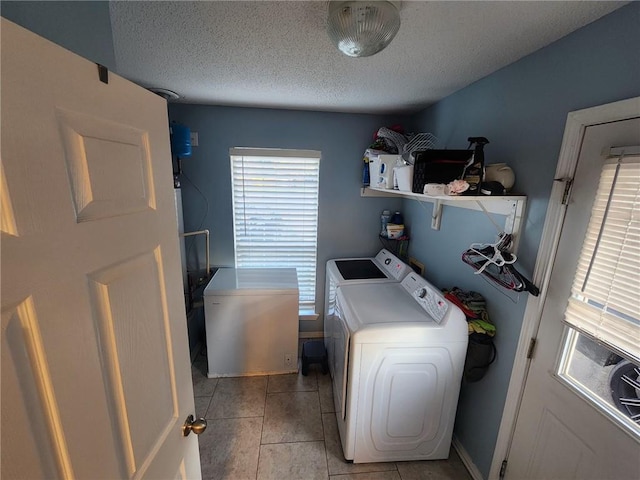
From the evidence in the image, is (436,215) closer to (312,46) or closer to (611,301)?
(611,301)

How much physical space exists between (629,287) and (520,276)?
33 cm

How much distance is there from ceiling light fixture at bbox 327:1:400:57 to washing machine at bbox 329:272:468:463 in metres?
1.28

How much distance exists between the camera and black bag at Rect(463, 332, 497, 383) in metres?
1.44

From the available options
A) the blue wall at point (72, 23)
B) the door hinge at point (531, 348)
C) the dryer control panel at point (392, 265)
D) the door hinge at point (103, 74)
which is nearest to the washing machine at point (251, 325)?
the dryer control panel at point (392, 265)

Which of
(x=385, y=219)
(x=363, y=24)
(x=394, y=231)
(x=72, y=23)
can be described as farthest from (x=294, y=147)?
(x=72, y=23)

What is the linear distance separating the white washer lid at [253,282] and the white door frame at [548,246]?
5.02 feet

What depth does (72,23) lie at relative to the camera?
752 millimetres

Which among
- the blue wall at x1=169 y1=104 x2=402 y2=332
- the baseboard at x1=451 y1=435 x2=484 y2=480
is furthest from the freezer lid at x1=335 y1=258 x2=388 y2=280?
the baseboard at x1=451 y1=435 x2=484 y2=480

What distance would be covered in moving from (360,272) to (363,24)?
1.76m

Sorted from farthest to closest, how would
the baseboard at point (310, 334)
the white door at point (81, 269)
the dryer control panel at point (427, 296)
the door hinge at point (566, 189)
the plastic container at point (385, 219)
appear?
1. the baseboard at point (310, 334)
2. the plastic container at point (385, 219)
3. the dryer control panel at point (427, 296)
4. the door hinge at point (566, 189)
5. the white door at point (81, 269)

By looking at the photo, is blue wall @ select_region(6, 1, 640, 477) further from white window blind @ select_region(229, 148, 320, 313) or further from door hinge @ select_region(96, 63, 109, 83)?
door hinge @ select_region(96, 63, 109, 83)

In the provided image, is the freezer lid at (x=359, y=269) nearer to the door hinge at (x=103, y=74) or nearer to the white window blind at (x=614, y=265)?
the white window blind at (x=614, y=265)

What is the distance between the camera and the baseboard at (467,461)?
1.58m

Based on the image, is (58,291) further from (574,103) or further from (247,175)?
(247,175)
